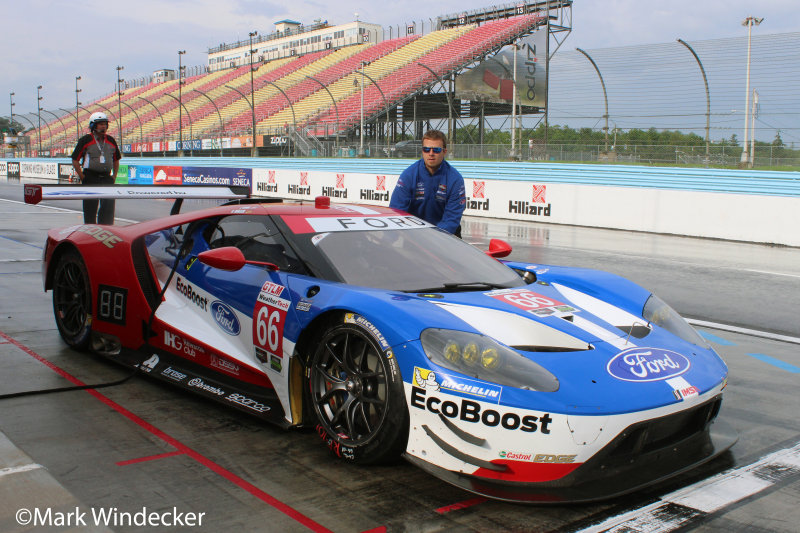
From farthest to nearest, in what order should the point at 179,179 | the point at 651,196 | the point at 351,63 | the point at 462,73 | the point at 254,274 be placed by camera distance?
the point at 351,63 < the point at 462,73 < the point at 179,179 < the point at 651,196 < the point at 254,274

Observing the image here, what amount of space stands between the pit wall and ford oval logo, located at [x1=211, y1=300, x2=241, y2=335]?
6.94 meters

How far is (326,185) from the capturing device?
25109 millimetres

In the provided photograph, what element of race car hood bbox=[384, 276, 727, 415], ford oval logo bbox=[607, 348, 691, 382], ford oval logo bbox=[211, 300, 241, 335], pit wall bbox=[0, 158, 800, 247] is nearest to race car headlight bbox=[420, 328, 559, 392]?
race car hood bbox=[384, 276, 727, 415]

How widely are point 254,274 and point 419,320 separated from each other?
1169 millimetres

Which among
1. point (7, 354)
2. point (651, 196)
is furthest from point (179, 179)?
point (7, 354)

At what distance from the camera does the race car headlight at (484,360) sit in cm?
288

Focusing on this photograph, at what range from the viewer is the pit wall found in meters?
14.1

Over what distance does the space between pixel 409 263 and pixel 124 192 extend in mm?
2835

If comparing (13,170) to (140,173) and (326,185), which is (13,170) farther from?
(326,185)

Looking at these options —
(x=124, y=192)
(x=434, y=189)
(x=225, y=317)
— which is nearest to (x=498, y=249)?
(x=434, y=189)

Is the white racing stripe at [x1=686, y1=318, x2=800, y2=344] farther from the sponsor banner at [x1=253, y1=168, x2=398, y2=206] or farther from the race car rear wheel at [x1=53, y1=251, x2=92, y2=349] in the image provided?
the sponsor banner at [x1=253, y1=168, x2=398, y2=206]

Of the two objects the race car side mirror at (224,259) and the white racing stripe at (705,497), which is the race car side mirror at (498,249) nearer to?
the race car side mirror at (224,259)

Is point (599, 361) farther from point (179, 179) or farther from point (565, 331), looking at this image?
point (179, 179)

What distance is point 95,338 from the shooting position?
5023 millimetres
